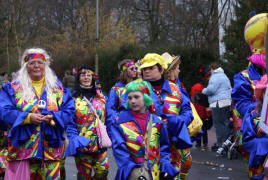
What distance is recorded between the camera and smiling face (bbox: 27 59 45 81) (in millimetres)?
5504

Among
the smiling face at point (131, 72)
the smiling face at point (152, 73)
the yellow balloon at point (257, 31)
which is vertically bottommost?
the smiling face at point (131, 72)

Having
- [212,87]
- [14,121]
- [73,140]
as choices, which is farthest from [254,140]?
[212,87]

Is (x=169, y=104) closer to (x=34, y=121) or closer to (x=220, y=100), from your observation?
(x=34, y=121)

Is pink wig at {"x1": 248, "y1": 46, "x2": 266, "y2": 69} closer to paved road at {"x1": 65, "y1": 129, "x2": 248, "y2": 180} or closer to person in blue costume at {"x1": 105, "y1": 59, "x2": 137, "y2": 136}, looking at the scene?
person in blue costume at {"x1": 105, "y1": 59, "x2": 137, "y2": 136}

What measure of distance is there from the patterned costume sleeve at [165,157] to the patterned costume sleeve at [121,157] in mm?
300

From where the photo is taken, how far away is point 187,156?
6359 mm

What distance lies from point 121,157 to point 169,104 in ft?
4.14

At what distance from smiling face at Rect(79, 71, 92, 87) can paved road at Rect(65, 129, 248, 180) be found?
7.70ft

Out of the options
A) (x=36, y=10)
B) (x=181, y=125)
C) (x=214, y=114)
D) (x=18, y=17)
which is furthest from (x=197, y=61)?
(x=36, y=10)

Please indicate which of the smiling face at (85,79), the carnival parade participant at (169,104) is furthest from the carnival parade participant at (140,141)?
the smiling face at (85,79)

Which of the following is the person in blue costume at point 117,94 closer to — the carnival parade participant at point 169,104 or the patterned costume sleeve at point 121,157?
the carnival parade participant at point 169,104

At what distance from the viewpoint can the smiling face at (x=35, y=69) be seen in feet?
18.1

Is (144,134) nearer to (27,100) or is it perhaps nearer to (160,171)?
(160,171)

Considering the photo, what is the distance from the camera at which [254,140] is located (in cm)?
464
